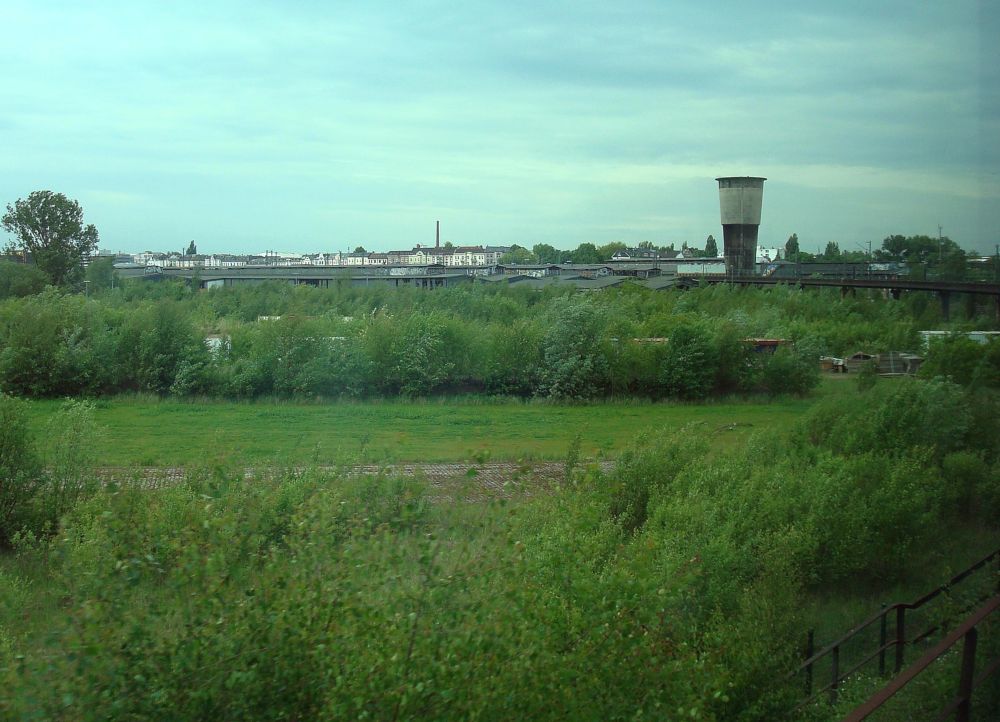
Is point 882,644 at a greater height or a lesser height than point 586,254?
lesser

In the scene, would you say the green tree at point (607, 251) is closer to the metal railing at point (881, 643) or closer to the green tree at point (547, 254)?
the green tree at point (547, 254)

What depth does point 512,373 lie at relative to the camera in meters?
10.1

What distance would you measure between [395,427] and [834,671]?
4.01m

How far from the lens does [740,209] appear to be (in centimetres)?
902

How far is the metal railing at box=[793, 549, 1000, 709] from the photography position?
15.4 feet

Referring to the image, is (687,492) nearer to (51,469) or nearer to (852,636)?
(852,636)

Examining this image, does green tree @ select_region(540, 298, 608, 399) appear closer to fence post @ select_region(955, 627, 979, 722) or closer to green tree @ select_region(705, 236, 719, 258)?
green tree @ select_region(705, 236, 719, 258)

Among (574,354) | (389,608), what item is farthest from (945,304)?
(389,608)

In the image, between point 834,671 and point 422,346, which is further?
point 422,346

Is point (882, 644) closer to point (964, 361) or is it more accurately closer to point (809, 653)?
point (809, 653)

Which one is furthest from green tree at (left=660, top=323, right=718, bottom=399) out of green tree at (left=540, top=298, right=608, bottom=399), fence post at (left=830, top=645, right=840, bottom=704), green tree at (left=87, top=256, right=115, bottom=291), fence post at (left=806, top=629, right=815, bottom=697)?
green tree at (left=87, top=256, right=115, bottom=291)

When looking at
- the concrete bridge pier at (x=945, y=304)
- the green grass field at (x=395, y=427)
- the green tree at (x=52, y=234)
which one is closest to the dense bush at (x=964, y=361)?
the concrete bridge pier at (x=945, y=304)

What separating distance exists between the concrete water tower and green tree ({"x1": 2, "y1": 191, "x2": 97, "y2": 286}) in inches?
282

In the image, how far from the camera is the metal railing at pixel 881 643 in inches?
185
